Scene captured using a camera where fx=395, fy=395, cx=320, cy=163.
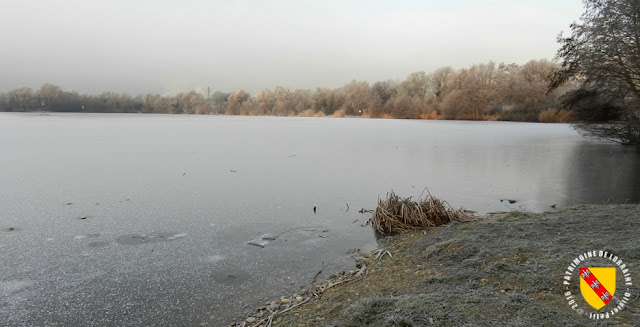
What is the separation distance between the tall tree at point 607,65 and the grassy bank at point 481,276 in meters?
15.2

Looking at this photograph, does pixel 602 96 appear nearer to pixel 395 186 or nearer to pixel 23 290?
pixel 395 186

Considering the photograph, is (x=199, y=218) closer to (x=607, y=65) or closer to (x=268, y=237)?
(x=268, y=237)

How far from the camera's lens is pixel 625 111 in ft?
63.6

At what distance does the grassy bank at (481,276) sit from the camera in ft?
9.56

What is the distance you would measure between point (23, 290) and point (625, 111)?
23952 mm

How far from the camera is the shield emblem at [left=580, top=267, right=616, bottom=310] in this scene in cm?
299

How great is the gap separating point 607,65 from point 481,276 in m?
19.2

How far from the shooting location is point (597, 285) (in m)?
3.25

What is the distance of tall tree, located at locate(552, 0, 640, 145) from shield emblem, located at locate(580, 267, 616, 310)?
18.2 metres

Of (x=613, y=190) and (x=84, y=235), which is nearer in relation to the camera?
(x=84, y=235)

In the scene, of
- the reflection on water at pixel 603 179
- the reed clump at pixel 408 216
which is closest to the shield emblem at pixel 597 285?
the reed clump at pixel 408 216

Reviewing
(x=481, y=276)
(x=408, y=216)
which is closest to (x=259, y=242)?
(x=408, y=216)

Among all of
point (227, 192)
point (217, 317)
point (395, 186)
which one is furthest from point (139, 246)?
point (395, 186)

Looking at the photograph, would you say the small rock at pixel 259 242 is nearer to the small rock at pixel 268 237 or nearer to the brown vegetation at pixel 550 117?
the small rock at pixel 268 237
